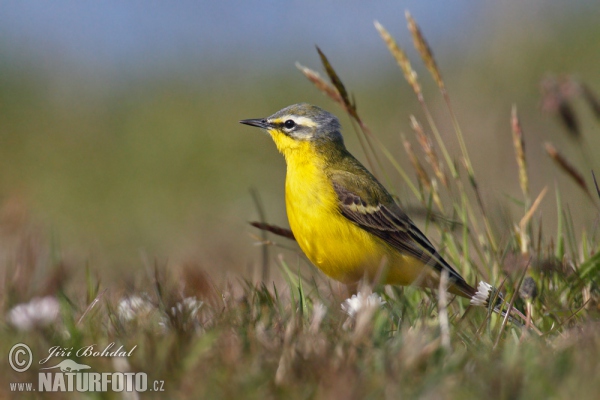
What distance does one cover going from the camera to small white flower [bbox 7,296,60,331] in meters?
3.42

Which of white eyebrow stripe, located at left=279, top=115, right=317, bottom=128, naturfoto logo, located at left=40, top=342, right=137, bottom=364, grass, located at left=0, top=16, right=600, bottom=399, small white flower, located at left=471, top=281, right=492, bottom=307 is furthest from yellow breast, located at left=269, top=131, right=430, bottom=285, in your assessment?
naturfoto logo, located at left=40, top=342, right=137, bottom=364

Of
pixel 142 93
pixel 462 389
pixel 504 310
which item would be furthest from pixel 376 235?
pixel 142 93

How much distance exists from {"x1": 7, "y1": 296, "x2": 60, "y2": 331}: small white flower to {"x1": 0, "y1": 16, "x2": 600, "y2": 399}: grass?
0.7 inches

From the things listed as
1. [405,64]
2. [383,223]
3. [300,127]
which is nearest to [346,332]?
Answer: [383,223]

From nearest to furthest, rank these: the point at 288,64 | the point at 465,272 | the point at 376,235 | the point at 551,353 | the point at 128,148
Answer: the point at 551,353
the point at 465,272
the point at 376,235
the point at 128,148
the point at 288,64

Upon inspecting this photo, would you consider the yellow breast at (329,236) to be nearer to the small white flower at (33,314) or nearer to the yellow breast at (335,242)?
the yellow breast at (335,242)

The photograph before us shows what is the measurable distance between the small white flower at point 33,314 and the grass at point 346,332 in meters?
0.02

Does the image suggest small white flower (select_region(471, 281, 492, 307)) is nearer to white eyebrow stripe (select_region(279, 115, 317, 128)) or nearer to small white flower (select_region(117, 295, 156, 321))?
small white flower (select_region(117, 295, 156, 321))

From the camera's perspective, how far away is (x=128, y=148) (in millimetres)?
11617

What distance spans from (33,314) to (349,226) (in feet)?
8.37

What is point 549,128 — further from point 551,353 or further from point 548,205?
point 551,353

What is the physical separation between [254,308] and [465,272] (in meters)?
1.64

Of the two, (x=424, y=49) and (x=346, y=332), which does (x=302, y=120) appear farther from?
(x=346, y=332)
